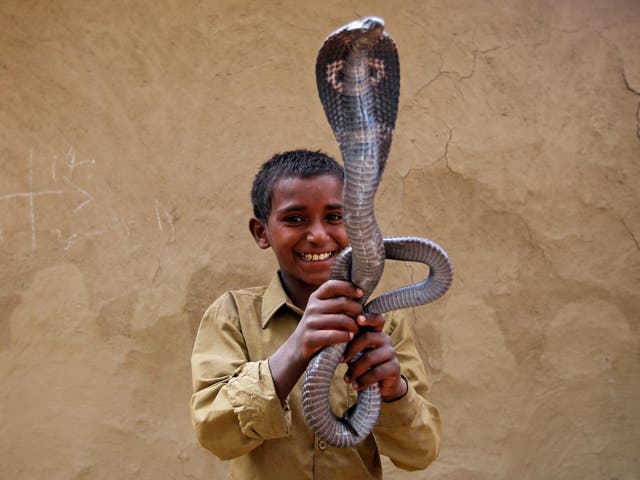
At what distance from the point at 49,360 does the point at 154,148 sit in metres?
0.97

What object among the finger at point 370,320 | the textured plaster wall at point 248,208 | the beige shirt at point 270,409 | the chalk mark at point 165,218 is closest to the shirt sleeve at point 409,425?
the beige shirt at point 270,409

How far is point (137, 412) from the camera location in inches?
115

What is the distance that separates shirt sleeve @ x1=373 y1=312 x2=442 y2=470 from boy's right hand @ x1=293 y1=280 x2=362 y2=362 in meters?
0.35

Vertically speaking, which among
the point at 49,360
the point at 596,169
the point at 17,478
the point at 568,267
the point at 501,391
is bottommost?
the point at 17,478

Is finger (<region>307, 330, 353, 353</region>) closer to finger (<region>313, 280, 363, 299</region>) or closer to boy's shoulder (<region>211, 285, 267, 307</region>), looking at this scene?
finger (<region>313, 280, 363, 299</region>)

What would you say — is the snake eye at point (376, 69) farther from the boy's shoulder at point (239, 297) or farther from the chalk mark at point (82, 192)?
the chalk mark at point (82, 192)

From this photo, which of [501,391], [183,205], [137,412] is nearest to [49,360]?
[137,412]

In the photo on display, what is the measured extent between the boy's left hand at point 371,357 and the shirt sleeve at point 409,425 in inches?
7.7

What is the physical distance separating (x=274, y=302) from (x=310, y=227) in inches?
10.6

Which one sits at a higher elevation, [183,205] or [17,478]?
[183,205]

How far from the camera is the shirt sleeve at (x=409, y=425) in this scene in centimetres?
179

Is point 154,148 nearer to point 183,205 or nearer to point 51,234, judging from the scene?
point 183,205

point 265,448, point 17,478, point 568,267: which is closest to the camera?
point 265,448

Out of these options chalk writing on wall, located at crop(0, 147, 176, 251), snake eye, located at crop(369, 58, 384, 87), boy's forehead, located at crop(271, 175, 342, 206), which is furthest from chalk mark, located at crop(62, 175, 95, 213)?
snake eye, located at crop(369, 58, 384, 87)
